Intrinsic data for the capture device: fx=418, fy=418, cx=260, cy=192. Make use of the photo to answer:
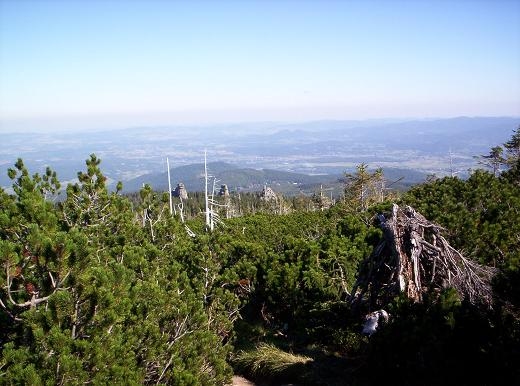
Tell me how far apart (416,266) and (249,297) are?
14.3 ft

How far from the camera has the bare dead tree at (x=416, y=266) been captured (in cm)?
686

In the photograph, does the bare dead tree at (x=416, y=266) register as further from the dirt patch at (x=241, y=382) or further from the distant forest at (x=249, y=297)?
the dirt patch at (x=241, y=382)

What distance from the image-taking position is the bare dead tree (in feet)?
22.5

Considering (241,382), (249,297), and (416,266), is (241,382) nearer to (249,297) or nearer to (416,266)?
(249,297)

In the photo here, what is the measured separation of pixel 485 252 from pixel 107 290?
756 cm

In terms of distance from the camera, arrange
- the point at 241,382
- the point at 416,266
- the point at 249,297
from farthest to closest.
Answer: the point at 249,297 < the point at 241,382 < the point at 416,266

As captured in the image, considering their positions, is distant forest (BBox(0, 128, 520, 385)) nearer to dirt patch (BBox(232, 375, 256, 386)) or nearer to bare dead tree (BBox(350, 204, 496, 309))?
bare dead tree (BBox(350, 204, 496, 309))

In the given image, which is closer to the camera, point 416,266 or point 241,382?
point 416,266

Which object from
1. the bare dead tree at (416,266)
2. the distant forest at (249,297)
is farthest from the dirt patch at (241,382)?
the bare dead tree at (416,266)

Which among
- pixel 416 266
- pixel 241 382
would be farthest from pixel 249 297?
pixel 416 266

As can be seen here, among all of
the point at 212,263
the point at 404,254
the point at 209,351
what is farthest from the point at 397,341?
the point at 212,263

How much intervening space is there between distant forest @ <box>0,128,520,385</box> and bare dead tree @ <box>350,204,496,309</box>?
0.03 m

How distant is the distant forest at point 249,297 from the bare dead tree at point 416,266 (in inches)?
1.1

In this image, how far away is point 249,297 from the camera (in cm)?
995
